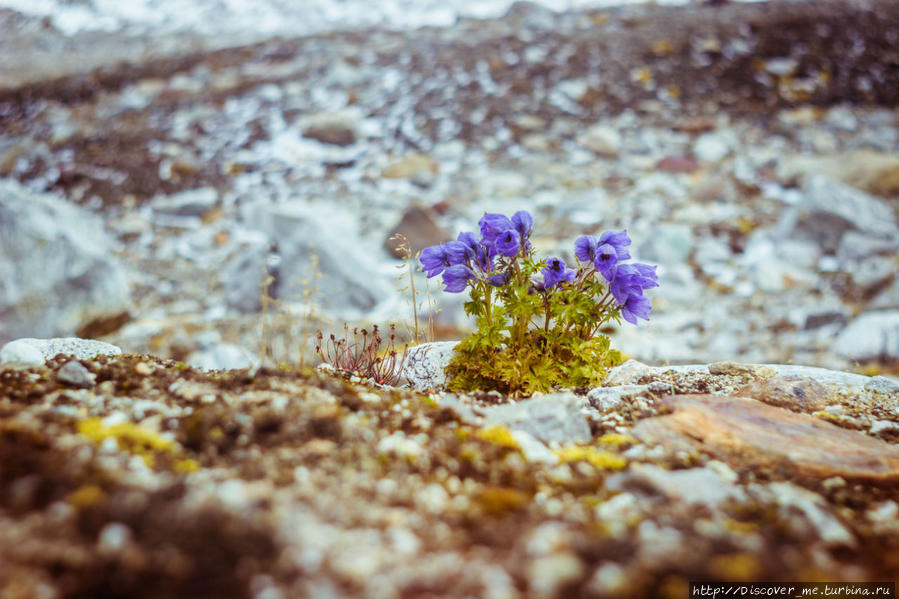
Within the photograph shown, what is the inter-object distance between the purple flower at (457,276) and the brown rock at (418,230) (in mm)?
4229

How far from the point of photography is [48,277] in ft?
17.4

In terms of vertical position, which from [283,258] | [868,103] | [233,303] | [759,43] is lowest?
[233,303]

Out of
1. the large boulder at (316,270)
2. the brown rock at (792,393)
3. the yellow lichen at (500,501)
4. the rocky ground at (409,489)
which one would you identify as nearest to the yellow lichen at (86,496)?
the rocky ground at (409,489)

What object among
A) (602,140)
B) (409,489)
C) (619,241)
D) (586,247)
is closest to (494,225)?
(586,247)

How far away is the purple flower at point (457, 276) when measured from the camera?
272 cm

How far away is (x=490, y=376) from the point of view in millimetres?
2830

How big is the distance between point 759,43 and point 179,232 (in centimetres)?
1162

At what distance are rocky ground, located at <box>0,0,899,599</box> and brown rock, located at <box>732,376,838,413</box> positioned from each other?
2 centimetres

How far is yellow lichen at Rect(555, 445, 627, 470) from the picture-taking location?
1.96 meters

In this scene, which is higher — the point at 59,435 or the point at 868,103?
the point at 868,103

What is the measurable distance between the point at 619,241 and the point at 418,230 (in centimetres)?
469

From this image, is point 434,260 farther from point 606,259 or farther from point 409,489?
point 409,489

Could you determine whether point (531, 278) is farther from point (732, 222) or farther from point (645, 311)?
point (732, 222)

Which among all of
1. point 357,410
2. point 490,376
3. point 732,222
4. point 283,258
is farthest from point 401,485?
point 732,222
